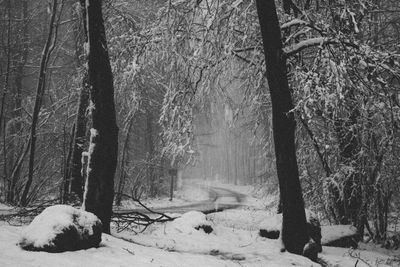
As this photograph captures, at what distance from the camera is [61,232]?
507cm

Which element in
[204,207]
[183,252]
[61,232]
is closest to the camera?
[61,232]

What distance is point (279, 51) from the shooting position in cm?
717

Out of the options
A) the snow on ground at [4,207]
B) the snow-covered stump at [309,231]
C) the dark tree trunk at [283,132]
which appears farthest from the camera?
the snow on ground at [4,207]

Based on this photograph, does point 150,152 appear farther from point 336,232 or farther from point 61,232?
point 61,232

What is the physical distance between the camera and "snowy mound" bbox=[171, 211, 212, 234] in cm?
860

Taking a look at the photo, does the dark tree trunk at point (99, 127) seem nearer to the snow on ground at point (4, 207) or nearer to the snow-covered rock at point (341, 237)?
the snow-covered rock at point (341, 237)

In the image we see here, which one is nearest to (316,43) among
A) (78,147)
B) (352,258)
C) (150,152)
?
(352,258)

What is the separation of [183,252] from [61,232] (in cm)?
254

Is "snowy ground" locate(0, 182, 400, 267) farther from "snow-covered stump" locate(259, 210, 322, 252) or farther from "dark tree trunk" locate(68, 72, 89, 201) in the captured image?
"dark tree trunk" locate(68, 72, 89, 201)

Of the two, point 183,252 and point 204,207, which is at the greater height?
point 183,252

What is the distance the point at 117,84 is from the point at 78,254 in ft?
17.5

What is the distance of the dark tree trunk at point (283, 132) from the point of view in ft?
23.4

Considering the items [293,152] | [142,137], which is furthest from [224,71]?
[142,137]

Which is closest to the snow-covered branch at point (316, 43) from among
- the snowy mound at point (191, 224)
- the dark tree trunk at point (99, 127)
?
the dark tree trunk at point (99, 127)
